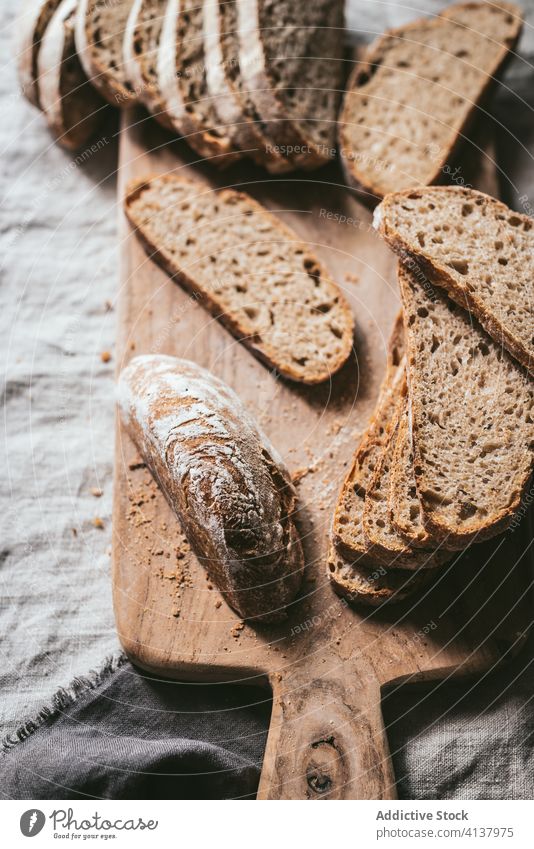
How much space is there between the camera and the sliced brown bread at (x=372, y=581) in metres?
2.12

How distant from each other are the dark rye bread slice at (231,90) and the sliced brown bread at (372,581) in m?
1.44

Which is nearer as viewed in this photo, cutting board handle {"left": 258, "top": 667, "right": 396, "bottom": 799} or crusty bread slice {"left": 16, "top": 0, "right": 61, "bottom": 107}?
cutting board handle {"left": 258, "top": 667, "right": 396, "bottom": 799}

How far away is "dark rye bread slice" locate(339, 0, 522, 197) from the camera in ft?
9.10

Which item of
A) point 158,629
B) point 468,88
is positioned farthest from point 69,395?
point 468,88

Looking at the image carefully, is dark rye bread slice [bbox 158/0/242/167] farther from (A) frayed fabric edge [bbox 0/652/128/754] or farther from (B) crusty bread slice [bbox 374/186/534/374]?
(A) frayed fabric edge [bbox 0/652/128/754]

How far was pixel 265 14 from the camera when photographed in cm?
278

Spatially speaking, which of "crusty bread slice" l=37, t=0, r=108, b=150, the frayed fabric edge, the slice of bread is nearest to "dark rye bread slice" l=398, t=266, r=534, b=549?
the frayed fabric edge

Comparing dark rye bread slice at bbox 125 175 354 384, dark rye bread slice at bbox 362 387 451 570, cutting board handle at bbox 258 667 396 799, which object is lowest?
cutting board handle at bbox 258 667 396 799

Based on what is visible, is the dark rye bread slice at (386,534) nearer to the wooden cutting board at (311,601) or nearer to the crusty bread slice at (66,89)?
the wooden cutting board at (311,601)

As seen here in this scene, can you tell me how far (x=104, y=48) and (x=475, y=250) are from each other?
1.60 metres

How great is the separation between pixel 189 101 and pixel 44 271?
31.7 inches

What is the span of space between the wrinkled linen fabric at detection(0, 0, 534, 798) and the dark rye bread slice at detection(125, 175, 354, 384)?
299mm
